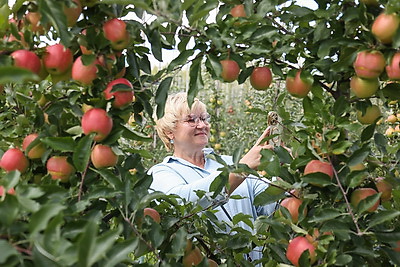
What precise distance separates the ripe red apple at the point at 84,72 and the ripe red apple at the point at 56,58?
0.03 metres

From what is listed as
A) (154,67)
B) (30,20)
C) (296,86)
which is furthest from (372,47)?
(154,67)

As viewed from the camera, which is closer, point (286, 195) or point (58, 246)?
point (58, 246)

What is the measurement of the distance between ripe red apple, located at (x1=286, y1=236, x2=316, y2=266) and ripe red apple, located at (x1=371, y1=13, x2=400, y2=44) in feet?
1.48

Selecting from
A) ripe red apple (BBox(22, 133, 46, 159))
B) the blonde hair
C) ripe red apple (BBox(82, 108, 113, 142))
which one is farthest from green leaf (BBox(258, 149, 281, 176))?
the blonde hair

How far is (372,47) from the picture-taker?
117 cm

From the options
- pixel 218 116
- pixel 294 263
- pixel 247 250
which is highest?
pixel 294 263

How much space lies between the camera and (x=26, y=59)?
3.54ft

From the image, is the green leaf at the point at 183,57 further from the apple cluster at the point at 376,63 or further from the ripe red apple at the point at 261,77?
the apple cluster at the point at 376,63

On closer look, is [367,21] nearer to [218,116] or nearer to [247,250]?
[247,250]

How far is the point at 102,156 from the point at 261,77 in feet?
1.50

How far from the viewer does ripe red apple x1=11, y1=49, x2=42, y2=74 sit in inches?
41.8

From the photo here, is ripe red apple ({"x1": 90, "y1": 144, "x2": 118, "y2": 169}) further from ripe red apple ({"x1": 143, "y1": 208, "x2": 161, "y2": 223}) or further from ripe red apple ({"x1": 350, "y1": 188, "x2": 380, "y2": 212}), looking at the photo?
ripe red apple ({"x1": 350, "y1": 188, "x2": 380, "y2": 212})

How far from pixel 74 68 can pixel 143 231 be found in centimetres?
36

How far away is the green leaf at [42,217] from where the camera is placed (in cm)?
79
